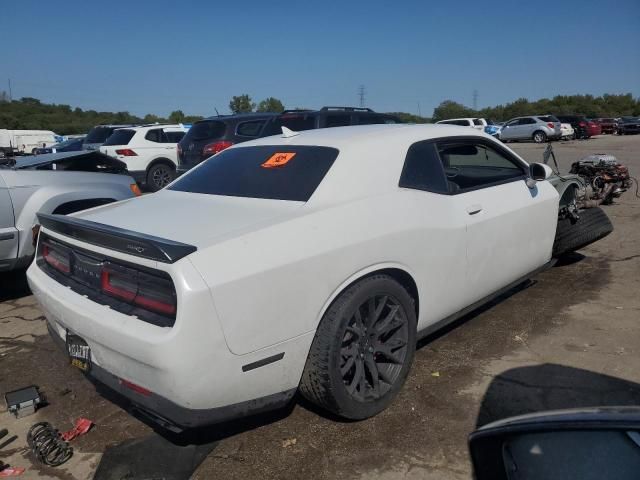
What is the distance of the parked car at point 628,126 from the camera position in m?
38.2

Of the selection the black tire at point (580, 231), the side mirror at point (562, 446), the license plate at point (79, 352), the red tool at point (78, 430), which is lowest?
the red tool at point (78, 430)

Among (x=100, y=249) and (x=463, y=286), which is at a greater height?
(x=100, y=249)

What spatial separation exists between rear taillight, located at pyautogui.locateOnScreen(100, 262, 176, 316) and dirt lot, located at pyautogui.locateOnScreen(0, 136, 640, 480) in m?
0.90

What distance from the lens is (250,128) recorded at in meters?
9.88

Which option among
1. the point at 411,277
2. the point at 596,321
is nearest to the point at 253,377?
the point at 411,277

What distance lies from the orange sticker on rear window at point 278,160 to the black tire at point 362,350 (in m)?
1.02

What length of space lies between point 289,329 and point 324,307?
0.77ft

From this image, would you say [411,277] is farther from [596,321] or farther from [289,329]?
[596,321]

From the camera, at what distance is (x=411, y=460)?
8.65 ft

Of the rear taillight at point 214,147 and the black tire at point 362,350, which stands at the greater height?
the rear taillight at point 214,147

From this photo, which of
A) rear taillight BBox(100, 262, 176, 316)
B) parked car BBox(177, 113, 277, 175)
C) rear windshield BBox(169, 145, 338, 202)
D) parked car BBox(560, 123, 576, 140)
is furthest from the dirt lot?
Answer: parked car BBox(560, 123, 576, 140)

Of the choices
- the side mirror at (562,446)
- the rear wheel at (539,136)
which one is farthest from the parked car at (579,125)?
the side mirror at (562,446)

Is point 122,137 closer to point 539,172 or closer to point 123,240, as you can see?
point 539,172

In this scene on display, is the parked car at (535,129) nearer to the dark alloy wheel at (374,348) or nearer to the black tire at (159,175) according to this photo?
the black tire at (159,175)
